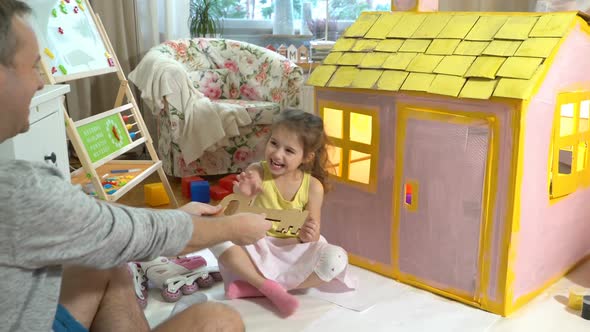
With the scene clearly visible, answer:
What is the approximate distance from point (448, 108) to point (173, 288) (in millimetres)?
988

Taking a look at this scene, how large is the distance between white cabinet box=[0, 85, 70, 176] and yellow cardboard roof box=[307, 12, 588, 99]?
0.83 meters

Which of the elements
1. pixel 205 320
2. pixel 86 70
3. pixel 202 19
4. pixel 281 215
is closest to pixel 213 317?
pixel 205 320

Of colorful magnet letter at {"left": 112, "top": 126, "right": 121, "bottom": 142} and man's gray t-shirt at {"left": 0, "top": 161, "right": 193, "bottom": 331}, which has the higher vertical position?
man's gray t-shirt at {"left": 0, "top": 161, "right": 193, "bottom": 331}

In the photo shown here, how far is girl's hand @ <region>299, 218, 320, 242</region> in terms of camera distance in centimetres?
174

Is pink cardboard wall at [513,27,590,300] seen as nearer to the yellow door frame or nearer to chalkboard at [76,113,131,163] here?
the yellow door frame

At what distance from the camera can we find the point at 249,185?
1.79m

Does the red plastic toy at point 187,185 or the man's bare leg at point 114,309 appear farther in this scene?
the red plastic toy at point 187,185

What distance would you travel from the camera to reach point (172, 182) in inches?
128

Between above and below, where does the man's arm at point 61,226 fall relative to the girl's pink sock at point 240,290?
above

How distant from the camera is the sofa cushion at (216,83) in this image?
338cm

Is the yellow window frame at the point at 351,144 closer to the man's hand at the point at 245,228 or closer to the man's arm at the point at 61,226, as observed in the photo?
the man's hand at the point at 245,228

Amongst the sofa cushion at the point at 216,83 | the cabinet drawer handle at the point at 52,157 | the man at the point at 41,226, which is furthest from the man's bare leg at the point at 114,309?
the sofa cushion at the point at 216,83

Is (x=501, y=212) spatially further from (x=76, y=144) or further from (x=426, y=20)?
(x=76, y=144)

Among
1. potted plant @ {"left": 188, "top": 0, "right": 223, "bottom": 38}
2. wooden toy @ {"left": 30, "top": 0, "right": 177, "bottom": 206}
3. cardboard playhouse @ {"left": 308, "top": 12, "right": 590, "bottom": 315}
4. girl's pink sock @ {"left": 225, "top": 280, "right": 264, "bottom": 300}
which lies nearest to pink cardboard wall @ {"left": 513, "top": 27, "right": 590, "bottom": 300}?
cardboard playhouse @ {"left": 308, "top": 12, "right": 590, "bottom": 315}
